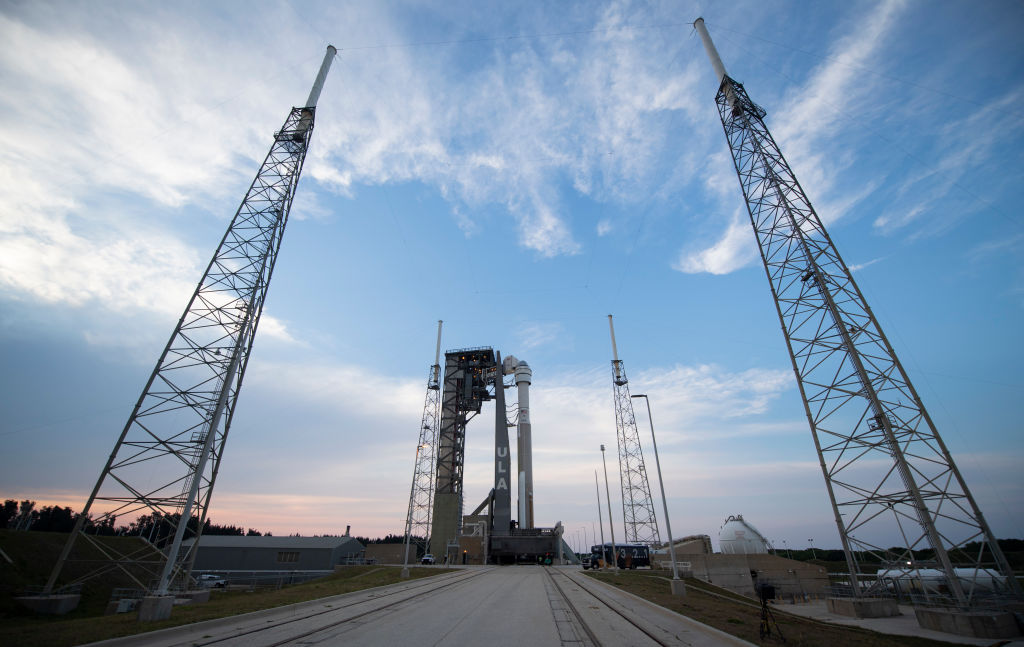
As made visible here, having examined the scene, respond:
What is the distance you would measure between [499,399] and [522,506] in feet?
47.5

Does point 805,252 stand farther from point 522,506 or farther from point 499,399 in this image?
point 522,506

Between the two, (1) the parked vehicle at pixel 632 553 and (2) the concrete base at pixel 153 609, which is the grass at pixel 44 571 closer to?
(2) the concrete base at pixel 153 609

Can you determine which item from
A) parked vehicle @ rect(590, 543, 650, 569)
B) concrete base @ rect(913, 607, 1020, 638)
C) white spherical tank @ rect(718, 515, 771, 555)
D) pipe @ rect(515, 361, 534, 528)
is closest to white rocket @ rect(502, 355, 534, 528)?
pipe @ rect(515, 361, 534, 528)

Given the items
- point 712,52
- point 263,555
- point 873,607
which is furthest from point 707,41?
point 263,555

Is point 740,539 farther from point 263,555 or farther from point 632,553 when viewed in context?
point 263,555

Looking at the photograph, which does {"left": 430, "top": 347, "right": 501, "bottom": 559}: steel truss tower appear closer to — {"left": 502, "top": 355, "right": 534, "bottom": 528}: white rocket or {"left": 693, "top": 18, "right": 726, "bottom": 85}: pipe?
{"left": 502, "top": 355, "right": 534, "bottom": 528}: white rocket

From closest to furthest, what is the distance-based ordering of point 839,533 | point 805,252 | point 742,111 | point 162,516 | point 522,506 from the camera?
point 162,516, point 839,533, point 805,252, point 742,111, point 522,506

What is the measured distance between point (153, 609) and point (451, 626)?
365 inches

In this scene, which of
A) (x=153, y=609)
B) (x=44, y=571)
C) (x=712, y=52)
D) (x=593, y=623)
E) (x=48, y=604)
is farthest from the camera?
(x=712, y=52)

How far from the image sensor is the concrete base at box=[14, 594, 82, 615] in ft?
61.1

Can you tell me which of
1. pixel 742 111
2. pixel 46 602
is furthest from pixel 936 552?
pixel 46 602

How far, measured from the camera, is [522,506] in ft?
182

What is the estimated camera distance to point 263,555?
57.9m

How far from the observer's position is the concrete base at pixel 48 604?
61.1ft
